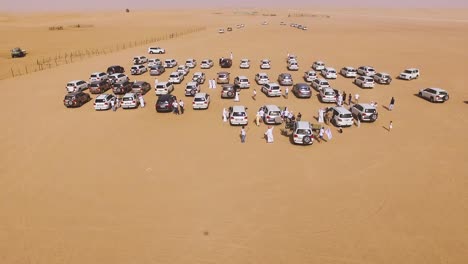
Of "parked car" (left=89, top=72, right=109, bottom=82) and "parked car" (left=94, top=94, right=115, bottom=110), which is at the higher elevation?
"parked car" (left=89, top=72, right=109, bottom=82)

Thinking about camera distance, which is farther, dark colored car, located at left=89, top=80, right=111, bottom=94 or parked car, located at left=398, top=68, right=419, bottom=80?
parked car, located at left=398, top=68, right=419, bottom=80

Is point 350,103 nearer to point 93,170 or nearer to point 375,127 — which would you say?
point 375,127

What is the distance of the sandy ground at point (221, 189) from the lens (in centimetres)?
1198

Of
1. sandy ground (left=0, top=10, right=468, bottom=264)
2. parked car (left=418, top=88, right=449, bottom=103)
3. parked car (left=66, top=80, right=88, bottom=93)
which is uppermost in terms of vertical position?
parked car (left=66, top=80, right=88, bottom=93)

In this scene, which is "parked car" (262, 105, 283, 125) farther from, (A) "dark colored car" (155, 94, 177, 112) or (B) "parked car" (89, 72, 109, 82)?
(B) "parked car" (89, 72, 109, 82)

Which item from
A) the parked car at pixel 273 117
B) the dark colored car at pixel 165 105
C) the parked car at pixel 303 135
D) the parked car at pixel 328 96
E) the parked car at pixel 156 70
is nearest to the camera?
the parked car at pixel 303 135

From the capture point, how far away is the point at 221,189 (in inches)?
614

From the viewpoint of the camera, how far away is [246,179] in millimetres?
16469

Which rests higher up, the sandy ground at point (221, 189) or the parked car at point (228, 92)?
the parked car at point (228, 92)

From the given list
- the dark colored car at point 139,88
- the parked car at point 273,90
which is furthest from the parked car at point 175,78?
the parked car at point 273,90

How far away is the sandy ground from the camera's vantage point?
11984mm

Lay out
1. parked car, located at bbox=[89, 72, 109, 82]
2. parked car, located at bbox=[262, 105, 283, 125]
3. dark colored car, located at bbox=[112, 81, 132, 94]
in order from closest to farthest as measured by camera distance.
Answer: parked car, located at bbox=[262, 105, 283, 125]
dark colored car, located at bbox=[112, 81, 132, 94]
parked car, located at bbox=[89, 72, 109, 82]

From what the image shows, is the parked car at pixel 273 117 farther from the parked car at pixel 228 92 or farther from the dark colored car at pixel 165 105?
the dark colored car at pixel 165 105

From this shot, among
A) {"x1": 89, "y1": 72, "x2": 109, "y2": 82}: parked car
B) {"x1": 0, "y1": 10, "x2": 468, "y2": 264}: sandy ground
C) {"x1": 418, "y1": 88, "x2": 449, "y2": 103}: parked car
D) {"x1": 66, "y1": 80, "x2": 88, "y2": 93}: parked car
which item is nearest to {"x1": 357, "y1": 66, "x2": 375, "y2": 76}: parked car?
{"x1": 418, "y1": 88, "x2": 449, "y2": 103}: parked car
